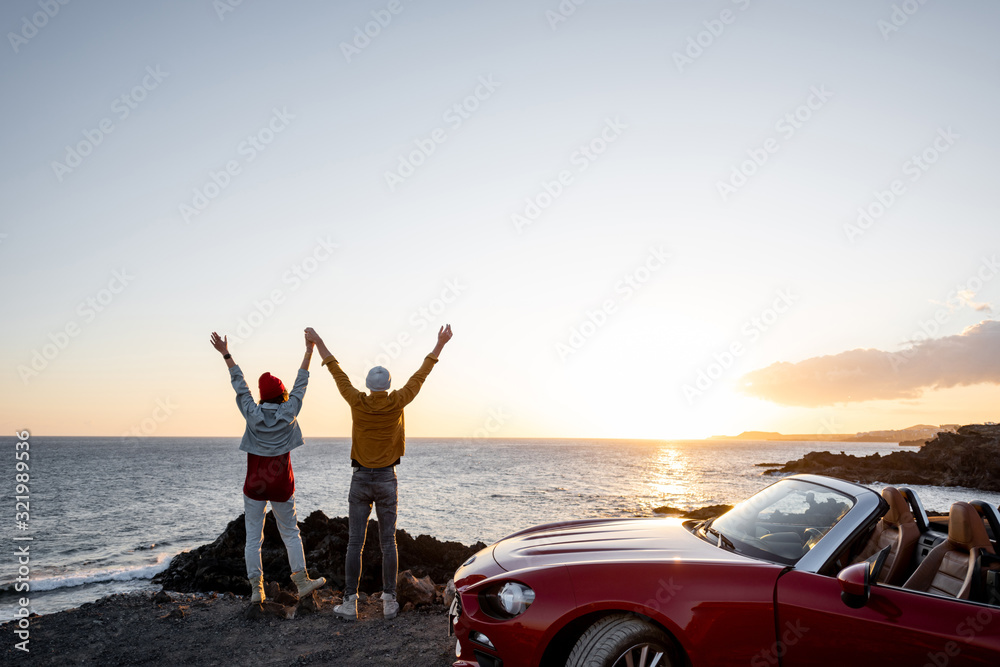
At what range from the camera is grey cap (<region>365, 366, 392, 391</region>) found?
5.66m

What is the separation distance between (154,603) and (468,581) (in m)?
4.64

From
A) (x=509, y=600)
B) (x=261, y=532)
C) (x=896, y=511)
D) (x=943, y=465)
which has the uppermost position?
(x=896, y=511)

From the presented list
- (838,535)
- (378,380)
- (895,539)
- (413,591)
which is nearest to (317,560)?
(413,591)

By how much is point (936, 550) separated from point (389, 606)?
4.67m

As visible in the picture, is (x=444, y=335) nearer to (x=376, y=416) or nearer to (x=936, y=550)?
(x=376, y=416)

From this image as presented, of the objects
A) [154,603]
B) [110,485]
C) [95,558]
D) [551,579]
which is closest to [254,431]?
[154,603]

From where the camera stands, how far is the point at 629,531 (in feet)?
13.3

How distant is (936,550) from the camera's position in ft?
10.8

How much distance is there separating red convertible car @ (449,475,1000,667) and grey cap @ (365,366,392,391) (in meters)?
2.42

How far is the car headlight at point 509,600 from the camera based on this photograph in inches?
126

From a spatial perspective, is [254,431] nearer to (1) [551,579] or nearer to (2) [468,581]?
(2) [468,581]

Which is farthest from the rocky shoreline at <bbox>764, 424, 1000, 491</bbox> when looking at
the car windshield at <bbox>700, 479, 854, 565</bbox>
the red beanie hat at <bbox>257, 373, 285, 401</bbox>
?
the red beanie hat at <bbox>257, 373, 285, 401</bbox>

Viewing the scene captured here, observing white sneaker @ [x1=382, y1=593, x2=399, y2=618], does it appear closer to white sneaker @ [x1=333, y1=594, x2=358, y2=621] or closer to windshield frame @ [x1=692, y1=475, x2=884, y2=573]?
white sneaker @ [x1=333, y1=594, x2=358, y2=621]

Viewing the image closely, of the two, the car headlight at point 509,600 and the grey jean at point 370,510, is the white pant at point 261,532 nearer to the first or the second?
the grey jean at point 370,510
